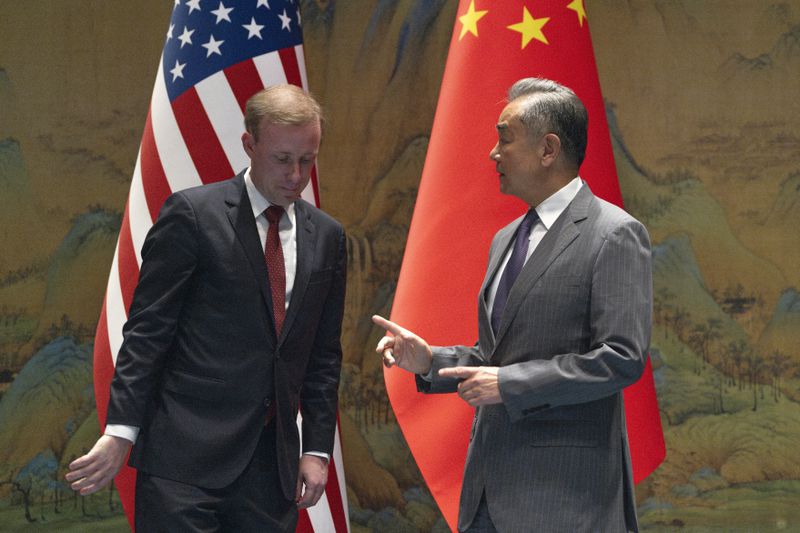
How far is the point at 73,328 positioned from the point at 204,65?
1.73 meters

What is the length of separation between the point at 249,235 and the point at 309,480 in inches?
26.2

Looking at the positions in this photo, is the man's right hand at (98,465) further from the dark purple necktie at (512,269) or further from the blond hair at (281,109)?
the dark purple necktie at (512,269)

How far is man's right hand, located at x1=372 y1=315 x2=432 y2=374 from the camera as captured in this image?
7.51ft

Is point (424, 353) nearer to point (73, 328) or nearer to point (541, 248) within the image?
point (541, 248)

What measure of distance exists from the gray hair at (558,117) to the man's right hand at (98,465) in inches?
48.7

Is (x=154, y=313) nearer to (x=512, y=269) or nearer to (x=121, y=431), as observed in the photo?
(x=121, y=431)

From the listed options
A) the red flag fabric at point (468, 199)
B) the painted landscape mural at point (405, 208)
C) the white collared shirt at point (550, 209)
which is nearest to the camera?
the white collared shirt at point (550, 209)

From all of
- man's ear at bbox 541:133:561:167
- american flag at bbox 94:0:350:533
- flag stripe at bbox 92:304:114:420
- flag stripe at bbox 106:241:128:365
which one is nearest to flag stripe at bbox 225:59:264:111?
american flag at bbox 94:0:350:533

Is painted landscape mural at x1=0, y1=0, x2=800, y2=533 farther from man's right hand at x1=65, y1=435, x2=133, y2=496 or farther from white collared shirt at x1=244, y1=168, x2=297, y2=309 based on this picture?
man's right hand at x1=65, y1=435, x2=133, y2=496

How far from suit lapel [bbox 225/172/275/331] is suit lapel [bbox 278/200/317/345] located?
0.05m

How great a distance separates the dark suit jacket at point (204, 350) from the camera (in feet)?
7.31

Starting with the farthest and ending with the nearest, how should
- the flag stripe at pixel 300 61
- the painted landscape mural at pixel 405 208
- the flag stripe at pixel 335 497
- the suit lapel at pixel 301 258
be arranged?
the painted landscape mural at pixel 405 208 → the flag stripe at pixel 300 61 → the flag stripe at pixel 335 497 → the suit lapel at pixel 301 258

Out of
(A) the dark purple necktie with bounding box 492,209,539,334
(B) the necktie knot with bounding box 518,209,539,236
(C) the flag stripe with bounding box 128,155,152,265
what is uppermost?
(C) the flag stripe with bounding box 128,155,152,265

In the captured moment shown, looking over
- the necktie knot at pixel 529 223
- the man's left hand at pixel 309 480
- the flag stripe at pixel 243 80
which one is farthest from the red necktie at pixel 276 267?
the flag stripe at pixel 243 80
